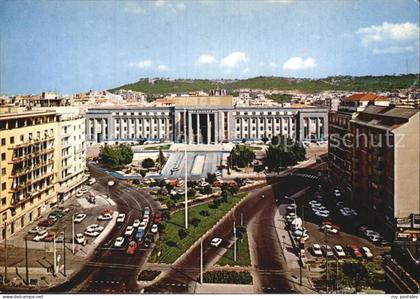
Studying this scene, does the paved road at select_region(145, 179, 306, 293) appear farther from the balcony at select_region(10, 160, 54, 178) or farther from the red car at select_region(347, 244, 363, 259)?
the balcony at select_region(10, 160, 54, 178)

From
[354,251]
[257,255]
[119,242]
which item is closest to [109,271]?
[119,242]

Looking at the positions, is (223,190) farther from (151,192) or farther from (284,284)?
(284,284)

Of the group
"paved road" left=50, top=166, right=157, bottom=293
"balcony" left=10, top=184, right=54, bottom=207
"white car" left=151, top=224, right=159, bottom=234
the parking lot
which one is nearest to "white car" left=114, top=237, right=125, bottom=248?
"paved road" left=50, top=166, right=157, bottom=293

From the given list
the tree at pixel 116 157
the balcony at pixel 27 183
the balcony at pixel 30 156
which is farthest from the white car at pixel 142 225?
the tree at pixel 116 157

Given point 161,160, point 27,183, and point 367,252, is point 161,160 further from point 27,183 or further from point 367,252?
point 367,252

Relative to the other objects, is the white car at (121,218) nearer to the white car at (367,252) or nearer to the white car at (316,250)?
the white car at (316,250)

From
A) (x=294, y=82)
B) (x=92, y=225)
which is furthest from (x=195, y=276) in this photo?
(x=294, y=82)
